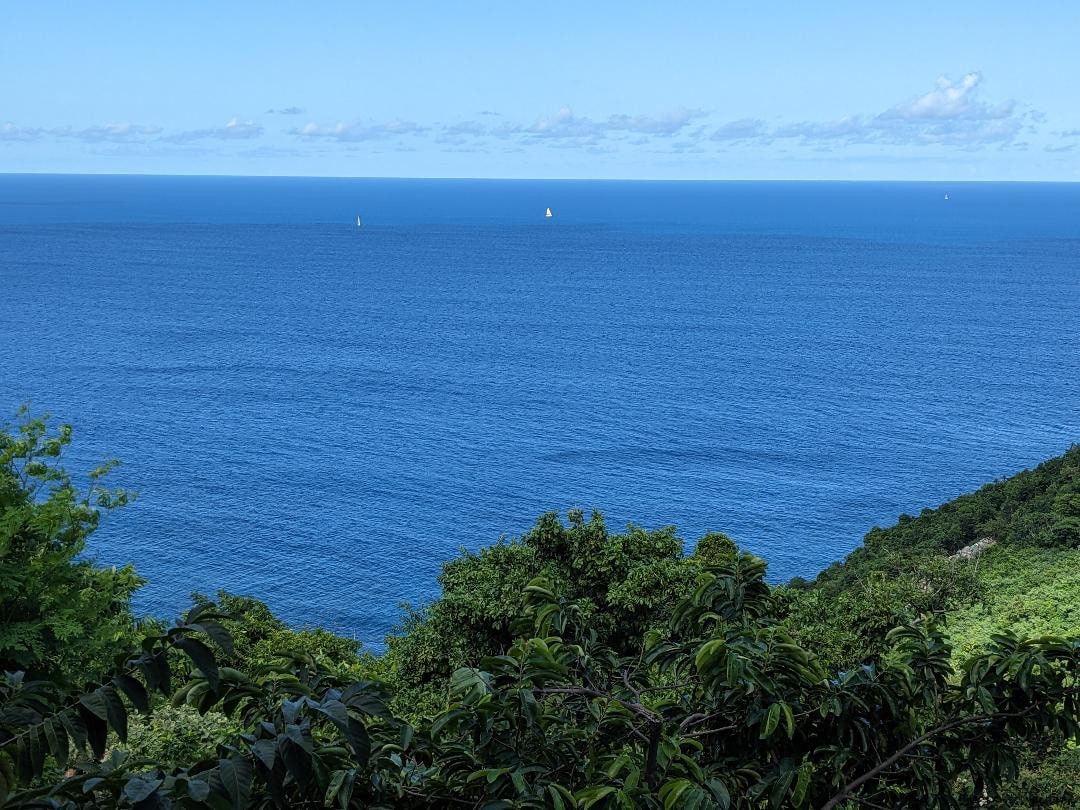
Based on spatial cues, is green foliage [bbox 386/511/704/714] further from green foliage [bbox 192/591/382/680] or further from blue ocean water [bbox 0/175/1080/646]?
blue ocean water [bbox 0/175/1080/646]

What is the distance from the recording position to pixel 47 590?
1029 inches

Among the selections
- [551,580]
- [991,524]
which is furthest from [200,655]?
[991,524]

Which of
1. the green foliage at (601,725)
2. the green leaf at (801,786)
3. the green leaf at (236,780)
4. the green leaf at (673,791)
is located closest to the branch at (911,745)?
the green foliage at (601,725)

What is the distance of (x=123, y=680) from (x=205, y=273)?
192056 millimetres

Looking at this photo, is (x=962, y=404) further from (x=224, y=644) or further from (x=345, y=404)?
(x=224, y=644)

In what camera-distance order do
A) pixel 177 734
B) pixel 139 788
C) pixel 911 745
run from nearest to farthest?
1. pixel 139 788
2. pixel 911 745
3. pixel 177 734

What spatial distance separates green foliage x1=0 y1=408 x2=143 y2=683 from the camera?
82.2 ft

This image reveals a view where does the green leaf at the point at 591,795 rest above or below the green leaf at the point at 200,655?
below

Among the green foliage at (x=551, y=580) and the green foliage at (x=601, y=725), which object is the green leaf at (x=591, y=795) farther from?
the green foliage at (x=551, y=580)

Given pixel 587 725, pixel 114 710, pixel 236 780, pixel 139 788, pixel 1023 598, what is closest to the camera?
pixel 139 788

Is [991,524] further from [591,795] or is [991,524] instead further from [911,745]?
[591,795]

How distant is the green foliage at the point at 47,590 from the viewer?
82.2ft

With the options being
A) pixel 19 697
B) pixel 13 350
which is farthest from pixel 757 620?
pixel 13 350

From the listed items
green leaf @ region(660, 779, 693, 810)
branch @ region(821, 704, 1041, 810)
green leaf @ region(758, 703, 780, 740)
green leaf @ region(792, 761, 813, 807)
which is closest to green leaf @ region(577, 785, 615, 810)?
green leaf @ region(660, 779, 693, 810)
